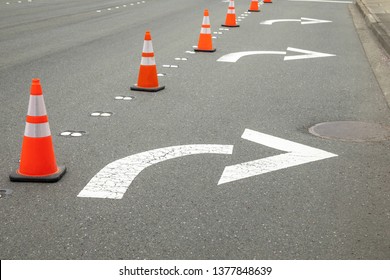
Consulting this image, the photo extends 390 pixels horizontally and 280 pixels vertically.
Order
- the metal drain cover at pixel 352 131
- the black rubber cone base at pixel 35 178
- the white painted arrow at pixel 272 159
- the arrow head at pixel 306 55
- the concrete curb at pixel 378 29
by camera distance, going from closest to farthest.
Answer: the black rubber cone base at pixel 35 178
the white painted arrow at pixel 272 159
the metal drain cover at pixel 352 131
the arrow head at pixel 306 55
the concrete curb at pixel 378 29

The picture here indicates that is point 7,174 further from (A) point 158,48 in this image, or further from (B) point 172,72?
(A) point 158,48

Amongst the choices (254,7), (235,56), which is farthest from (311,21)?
(235,56)

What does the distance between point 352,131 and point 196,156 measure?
1927mm

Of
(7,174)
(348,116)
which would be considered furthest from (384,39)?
(7,174)

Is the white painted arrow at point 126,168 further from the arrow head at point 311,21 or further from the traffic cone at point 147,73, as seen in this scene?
the arrow head at point 311,21

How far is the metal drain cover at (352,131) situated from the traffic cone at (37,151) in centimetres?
286

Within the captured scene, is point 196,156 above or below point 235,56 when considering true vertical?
above

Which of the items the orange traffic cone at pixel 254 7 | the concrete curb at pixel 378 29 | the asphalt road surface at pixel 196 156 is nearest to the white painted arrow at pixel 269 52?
the asphalt road surface at pixel 196 156

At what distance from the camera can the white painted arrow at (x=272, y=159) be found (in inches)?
210

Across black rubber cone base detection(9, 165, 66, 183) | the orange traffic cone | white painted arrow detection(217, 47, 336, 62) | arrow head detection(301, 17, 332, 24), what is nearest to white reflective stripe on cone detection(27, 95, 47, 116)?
black rubber cone base detection(9, 165, 66, 183)

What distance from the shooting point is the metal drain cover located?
6543mm

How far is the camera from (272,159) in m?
5.72

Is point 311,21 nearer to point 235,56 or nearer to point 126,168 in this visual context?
point 235,56

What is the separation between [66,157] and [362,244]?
278cm
